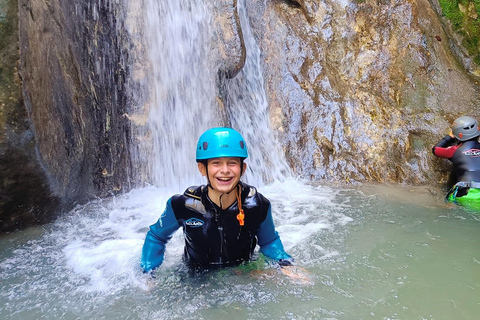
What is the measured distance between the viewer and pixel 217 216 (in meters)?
2.79

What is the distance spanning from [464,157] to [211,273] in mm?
4071

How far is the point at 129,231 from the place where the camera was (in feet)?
14.1

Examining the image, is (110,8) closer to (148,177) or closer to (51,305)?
(148,177)

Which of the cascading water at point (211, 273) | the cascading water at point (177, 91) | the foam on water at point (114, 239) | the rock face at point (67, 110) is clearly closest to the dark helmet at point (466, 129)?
the cascading water at point (211, 273)

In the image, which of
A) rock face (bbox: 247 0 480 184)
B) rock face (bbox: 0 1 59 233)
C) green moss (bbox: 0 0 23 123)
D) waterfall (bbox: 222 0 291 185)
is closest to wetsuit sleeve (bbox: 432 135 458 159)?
rock face (bbox: 247 0 480 184)

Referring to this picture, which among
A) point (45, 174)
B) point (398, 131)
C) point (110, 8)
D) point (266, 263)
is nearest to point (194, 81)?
point (110, 8)

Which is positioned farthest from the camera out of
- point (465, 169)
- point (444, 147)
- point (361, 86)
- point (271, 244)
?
point (361, 86)

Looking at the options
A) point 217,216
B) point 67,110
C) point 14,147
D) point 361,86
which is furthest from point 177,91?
point 217,216

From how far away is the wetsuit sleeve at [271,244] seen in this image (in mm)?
2963

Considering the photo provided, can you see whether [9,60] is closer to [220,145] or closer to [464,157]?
[220,145]

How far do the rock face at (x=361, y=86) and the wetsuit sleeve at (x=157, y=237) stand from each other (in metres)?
4.05

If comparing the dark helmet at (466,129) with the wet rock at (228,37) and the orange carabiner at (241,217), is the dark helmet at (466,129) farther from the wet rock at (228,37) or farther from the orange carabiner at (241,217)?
the orange carabiner at (241,217)

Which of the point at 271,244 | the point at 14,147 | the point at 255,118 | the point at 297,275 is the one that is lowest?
the point at 297,275

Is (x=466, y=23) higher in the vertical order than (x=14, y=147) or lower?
higher
